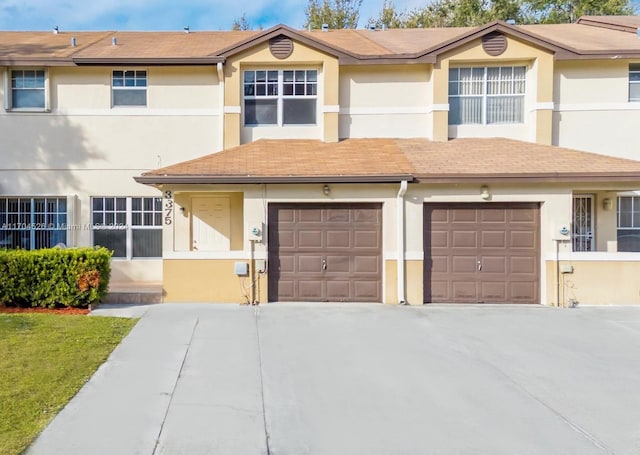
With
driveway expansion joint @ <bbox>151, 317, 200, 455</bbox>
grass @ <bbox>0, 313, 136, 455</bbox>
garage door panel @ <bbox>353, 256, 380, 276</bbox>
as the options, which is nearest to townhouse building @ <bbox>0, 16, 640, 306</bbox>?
garage door panel @ <bbox>353, 256, 380, 276</bbox>

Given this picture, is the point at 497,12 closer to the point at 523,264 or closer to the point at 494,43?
the point at 494,43

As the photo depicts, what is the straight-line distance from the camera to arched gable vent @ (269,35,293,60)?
39.0 feet

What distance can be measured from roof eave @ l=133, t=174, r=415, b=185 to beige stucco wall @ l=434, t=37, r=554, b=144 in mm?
3223

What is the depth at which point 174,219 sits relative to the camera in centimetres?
1141

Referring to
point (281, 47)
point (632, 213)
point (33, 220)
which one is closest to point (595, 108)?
point (632, 213)

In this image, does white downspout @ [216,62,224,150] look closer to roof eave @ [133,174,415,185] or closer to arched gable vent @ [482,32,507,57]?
roof eave @ [133,174,415,185]

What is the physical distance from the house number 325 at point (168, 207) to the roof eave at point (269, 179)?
987 millimetres

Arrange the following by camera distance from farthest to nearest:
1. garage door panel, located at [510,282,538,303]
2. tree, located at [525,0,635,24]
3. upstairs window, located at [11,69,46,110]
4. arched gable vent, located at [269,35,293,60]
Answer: tree, located at [525,0,635,24], upstairs window, located at [11,69,46,110], arched gable vent, located at [269,35,293,60], garage door panel, located at [510,282,538,303]

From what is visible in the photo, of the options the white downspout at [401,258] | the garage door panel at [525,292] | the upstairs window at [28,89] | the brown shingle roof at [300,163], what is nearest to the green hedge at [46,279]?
the brown shingle roof at [300,163]

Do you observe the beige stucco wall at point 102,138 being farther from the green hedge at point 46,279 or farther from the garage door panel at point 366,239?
the garage door panel at point 366,239

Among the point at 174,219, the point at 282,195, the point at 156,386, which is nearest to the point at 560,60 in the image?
the point at 282,195

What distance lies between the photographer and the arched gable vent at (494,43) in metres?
11.8

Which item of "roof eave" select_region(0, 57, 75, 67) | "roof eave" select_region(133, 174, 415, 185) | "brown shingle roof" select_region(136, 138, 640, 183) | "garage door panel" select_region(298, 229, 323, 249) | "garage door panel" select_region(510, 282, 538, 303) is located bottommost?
"garage door panel" select_region(510, 282, 538, 303)

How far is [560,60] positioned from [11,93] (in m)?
15.9
